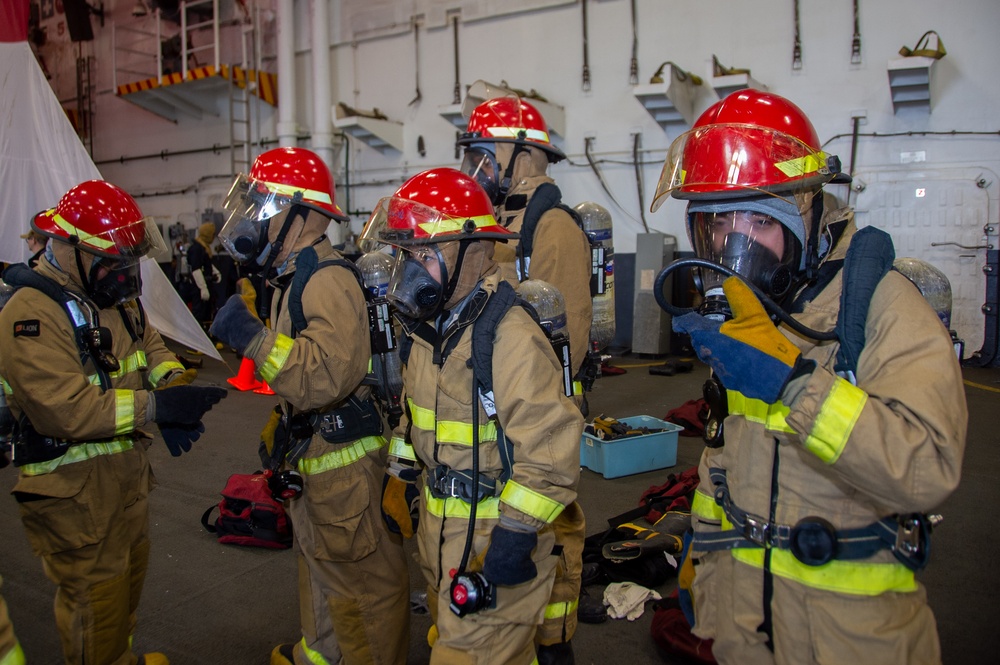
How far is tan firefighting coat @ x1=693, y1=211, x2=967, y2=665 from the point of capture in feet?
4.18

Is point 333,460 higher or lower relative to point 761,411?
lower

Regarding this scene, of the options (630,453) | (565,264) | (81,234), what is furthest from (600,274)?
(81,234)

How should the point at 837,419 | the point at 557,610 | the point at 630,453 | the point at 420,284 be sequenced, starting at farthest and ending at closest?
the point at 630,453
the point at 557,610
the point at 420,284
the point at 837,419

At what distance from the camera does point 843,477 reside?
4.39ft

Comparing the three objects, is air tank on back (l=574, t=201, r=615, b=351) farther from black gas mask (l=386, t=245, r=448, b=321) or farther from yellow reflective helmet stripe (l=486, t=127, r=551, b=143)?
black gas mask (l=386, t=245, r=448, b=321)

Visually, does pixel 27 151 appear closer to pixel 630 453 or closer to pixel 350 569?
pixel 630 453

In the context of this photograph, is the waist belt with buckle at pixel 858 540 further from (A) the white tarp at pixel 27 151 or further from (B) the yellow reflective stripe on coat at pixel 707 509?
(A) the white tarp at pixel 27 151

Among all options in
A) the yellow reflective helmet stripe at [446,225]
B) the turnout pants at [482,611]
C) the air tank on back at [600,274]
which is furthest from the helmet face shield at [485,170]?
the turnout pants at [482,611]

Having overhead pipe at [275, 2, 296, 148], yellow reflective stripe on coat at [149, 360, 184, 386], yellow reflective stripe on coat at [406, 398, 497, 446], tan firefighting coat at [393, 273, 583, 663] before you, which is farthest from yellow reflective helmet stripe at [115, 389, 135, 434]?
overhead pipe at [275, 2, 296, 148]

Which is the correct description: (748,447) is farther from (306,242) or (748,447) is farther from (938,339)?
(306,242)

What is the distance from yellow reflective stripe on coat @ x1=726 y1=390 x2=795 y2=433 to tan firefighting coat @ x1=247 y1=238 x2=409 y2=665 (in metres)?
1.39

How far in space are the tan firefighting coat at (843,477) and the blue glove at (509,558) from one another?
465 mm

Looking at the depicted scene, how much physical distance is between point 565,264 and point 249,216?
5.01 feet

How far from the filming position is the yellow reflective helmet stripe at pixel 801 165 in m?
1.66
